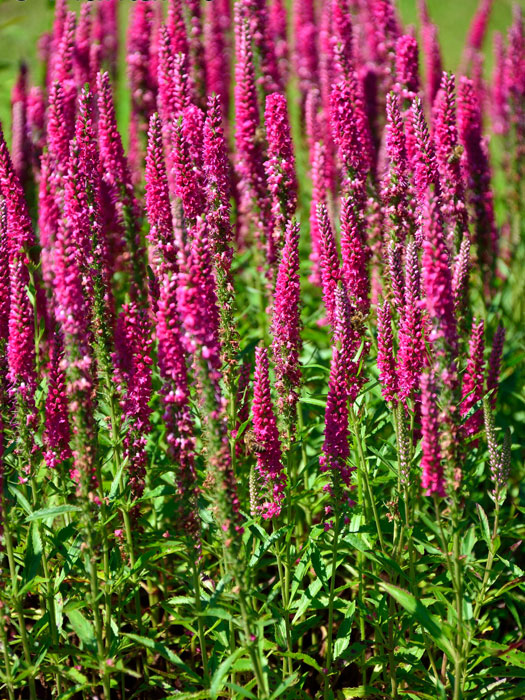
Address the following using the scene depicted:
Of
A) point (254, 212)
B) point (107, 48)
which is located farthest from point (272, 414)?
point (107, 48)

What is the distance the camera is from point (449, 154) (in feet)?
17.6

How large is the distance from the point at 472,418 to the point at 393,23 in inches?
137

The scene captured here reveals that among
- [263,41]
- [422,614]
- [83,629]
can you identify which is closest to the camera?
Result: [422,614]

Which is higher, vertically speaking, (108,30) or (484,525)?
(108,30)

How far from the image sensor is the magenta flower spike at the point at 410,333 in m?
4.33

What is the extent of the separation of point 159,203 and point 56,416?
4.43 feet

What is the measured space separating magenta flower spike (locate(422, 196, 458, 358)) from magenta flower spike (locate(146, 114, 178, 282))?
58.4 inches

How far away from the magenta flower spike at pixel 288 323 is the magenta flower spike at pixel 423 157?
32.4 inches

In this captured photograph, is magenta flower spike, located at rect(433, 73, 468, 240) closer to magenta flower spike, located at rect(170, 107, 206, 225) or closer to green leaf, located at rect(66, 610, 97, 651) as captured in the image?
magenta flower spike, located at rect(170, 107, 206, 225)

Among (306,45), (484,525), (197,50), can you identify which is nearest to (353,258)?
(484,525)

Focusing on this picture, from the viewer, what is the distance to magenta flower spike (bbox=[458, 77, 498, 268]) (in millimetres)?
6602

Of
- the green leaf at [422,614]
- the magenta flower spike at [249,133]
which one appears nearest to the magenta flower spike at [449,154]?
the magenta flower spike at [249,133]

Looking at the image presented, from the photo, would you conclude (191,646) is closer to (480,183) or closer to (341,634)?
(341,634)

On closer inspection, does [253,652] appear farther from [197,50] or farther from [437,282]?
[197,50]
